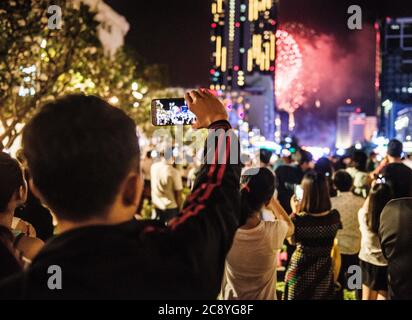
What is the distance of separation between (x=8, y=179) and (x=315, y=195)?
10.6 feet

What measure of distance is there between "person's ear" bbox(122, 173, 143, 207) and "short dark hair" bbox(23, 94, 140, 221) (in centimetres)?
3

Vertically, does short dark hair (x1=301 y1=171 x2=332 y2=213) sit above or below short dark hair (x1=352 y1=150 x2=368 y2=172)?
below

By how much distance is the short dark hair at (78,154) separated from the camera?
1.33 m

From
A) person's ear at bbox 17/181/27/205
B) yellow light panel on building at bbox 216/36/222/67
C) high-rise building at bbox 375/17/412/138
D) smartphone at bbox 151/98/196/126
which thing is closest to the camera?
smartphone at bbox 151/98/196/126

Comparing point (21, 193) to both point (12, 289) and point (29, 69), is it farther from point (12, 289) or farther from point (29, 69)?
point (29, 69)

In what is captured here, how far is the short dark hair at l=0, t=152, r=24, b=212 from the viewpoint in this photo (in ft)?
8.61

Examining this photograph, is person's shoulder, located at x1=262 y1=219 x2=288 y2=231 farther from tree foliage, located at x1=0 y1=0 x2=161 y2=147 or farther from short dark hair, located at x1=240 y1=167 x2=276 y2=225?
tree foliage, located at x1=0 y1=0 x2=161 y2=147

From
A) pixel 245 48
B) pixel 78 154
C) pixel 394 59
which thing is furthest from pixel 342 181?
pixel 245 48

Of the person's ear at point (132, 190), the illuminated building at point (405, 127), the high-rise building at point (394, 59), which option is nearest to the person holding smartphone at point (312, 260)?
the person's ear at point (132, 190)

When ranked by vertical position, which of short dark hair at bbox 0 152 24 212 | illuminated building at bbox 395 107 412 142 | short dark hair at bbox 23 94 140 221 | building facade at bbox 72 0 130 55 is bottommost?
short dark hair at bbox 0 152 24 212

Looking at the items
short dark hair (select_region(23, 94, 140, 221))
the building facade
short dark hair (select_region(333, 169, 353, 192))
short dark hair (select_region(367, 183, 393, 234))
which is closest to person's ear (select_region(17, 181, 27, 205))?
short dark hair (select_region(23, 94, 140, 221))

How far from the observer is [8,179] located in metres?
2.67

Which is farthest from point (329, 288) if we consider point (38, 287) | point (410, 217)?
point (38, 287)

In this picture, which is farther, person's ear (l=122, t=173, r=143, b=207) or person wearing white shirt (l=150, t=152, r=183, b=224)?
person wearing white shirt (l=150, t=152, r=183, b=224)
